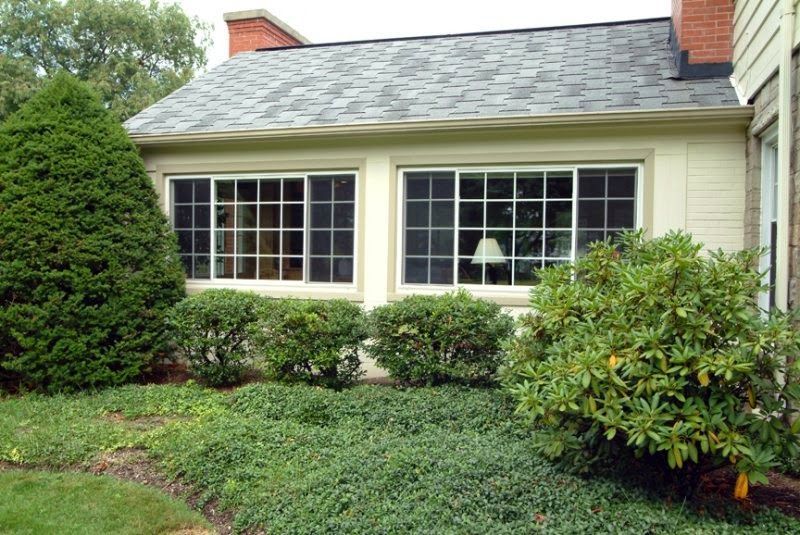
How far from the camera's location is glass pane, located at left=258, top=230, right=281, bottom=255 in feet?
27.1

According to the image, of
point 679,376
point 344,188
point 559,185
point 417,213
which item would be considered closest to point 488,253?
point 417,213

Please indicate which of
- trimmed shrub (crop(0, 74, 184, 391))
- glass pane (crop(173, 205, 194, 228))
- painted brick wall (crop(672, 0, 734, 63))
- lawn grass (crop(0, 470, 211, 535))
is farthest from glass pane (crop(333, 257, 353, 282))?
painted brick wall (crop(672, 0, 734, 63))

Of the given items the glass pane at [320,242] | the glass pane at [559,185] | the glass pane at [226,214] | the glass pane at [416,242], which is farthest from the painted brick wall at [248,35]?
the glass pane at [559,185]

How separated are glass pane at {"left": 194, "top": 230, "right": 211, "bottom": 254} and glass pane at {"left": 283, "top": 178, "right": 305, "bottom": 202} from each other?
1217mm

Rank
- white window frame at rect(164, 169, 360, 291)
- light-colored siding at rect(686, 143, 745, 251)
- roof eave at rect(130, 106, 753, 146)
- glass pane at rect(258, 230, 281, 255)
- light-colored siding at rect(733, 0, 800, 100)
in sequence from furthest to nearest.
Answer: glass pane at rect(258, 230, 281, 255)
white window frame at rect(164, 169, 360, 291)
light-colored siding at rect(686, 143, 745, 251)
roof eave at rect(130, 106, 753, 146)
light-colored siding at rect(733, 0, 800, 100)

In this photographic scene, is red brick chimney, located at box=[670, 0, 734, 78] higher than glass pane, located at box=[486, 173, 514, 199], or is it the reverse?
red brick chimney, located at box=[670, 0, 734, 78]

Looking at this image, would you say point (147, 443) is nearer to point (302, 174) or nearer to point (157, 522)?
point (157, 522)

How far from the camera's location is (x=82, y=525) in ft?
13.0

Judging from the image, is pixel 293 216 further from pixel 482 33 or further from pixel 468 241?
pixel 482 33

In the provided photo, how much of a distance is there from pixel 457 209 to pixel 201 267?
11.7 ft

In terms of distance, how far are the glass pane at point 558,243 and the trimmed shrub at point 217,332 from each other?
334 cm

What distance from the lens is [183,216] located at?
8.55 m

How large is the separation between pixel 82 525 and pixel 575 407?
3.15 meters

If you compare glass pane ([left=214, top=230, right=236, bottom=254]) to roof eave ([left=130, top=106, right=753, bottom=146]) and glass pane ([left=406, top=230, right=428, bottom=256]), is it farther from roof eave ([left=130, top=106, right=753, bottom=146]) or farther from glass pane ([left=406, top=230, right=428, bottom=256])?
glass pane ([left=406, top=230, right=428, bottom=256])
